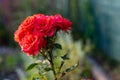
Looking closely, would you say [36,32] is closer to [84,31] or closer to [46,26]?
[46,26]

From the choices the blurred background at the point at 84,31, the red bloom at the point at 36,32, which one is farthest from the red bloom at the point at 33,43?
the blurred background at the point at 84,31

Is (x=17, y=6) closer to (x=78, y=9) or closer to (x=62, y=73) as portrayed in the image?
(x=78, y=9)

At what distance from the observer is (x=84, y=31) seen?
6.43 m

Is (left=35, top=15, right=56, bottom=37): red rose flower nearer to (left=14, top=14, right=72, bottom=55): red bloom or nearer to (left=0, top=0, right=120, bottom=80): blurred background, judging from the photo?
(left=14, top=14, right=72, bottom=55): red bloom

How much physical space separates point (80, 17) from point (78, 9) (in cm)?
14

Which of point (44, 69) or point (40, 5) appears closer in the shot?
point (44, 69)

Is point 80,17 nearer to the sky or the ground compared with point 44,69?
nearer to the ground

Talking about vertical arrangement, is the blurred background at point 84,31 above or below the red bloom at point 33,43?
below

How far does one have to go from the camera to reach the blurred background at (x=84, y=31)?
196 inches

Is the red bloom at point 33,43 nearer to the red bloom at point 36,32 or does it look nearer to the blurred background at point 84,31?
the red bloom at point 36,32

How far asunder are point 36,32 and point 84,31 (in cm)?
449

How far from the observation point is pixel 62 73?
223 cm

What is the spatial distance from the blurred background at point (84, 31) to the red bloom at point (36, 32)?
2.44 metres

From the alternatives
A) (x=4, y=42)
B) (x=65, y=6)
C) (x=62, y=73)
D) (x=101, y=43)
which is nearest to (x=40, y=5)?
(x=65, y=6)
